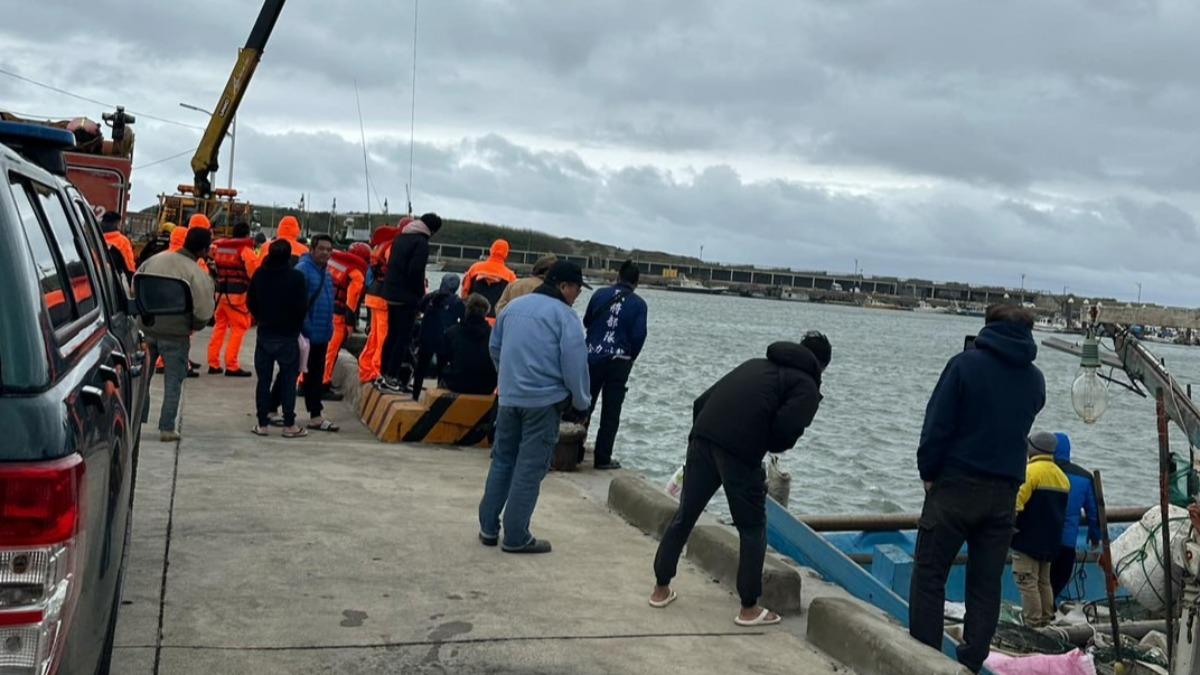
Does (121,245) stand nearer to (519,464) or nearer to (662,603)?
(519,464)

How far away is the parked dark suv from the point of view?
2.43m

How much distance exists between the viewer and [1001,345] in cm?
626

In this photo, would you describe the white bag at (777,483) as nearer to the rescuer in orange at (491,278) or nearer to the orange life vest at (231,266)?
the rescuer in orange at (491,278)

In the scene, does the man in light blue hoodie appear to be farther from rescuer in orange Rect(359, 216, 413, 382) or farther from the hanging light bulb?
the hanging light bulb

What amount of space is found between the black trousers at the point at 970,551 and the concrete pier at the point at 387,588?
681 mm

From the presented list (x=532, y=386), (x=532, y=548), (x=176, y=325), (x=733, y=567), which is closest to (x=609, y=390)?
(x=532, y=548)

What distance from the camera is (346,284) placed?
495 inches

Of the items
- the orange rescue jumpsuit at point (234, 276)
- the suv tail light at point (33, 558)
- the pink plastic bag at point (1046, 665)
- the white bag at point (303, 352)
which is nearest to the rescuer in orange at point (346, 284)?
the white bag at point (303, 352)

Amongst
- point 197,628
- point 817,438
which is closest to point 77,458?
point 197,628

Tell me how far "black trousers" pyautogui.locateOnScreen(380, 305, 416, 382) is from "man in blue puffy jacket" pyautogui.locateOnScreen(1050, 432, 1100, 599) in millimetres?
6257

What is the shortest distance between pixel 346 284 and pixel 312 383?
1.67 meters

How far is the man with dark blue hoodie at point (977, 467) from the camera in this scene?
20.3 feet

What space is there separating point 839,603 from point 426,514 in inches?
123

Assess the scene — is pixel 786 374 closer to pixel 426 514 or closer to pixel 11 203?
pixel 426 514
